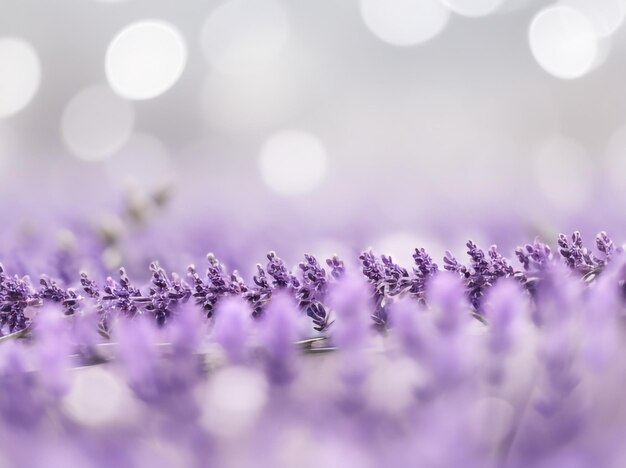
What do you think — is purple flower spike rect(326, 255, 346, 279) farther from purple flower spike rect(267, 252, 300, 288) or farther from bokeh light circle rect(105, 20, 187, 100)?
bokeh light circle rect(105, 20, 187, 100)

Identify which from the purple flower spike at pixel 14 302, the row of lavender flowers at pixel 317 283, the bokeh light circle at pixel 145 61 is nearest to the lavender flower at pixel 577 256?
the row of lavender flowers at pixel 317 283

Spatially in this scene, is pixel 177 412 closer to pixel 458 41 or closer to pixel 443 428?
pixel 443 428

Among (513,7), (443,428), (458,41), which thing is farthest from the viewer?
(458,41)

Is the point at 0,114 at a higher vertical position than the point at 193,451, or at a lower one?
higher

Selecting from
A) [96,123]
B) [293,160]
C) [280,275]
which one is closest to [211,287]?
[280,275]

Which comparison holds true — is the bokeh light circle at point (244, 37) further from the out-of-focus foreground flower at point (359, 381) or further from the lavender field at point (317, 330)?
the out-of-focus foreground flower at point (359, 381)

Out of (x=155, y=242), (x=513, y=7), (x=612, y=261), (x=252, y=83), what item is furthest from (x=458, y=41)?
(x=612, y=261)

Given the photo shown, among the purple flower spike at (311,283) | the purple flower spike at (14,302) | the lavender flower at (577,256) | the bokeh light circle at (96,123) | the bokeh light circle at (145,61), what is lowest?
the lavender flower at (577,256)
